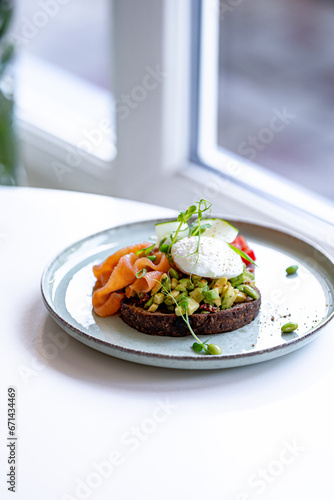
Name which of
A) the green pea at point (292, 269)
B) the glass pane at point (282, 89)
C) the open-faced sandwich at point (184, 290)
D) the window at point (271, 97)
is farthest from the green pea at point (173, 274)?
the glass pane at point (282, 89)

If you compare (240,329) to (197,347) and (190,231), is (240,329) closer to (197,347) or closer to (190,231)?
(197,347)

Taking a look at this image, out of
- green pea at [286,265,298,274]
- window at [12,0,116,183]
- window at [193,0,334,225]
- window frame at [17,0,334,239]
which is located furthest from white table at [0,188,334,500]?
window at [12,0,116,183]

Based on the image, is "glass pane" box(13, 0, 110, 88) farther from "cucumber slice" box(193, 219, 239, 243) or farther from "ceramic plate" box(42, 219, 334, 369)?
"cucumber slice" box(193, 219, 239, 243)

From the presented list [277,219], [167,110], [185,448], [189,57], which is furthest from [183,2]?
[185,448]

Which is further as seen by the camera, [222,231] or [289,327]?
[222,231]

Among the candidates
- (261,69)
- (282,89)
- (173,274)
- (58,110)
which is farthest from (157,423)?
(261,69)

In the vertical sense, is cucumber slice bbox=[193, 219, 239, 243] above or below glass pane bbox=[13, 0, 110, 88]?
above

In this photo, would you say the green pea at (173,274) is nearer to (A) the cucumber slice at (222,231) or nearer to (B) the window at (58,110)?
(A) the cucumber slice at (222,231)

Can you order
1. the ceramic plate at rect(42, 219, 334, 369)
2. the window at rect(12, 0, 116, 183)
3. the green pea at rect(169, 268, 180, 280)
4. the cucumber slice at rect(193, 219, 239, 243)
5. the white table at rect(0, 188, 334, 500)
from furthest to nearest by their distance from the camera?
the window at rect(12, 0, 116, 183) < the cucumber slice at rect(193, 219, 239, 243) < the green pea at rect(169, 268, 180, 280) < the ceramic plate at rect(42, 219, 334, 369) < the white table at rect(0, 188, 334, 500)
